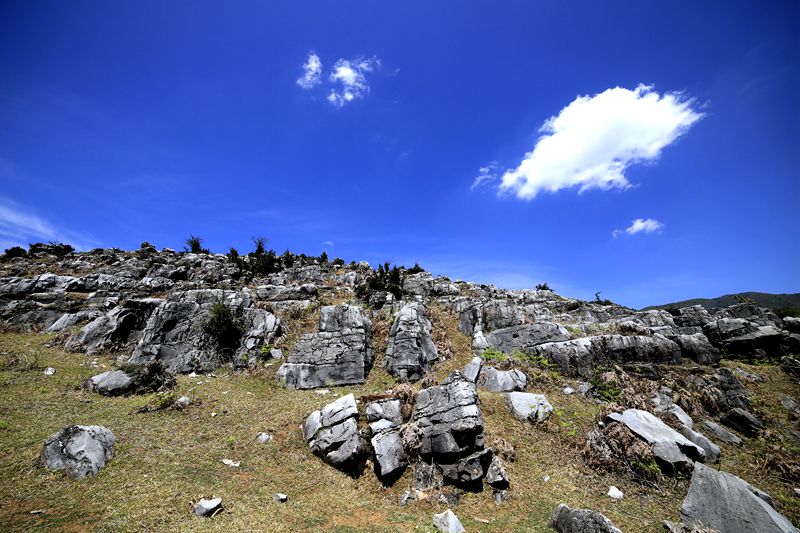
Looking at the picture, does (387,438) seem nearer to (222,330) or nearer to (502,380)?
(502,380)

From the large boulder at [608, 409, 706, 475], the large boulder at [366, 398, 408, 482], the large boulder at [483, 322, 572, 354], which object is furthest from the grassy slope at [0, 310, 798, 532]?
the large boulder at [483, 322, 572, 354]

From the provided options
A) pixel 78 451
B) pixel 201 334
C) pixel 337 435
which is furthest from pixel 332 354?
pixel 78 451

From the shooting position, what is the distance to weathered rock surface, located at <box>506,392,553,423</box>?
14.1m

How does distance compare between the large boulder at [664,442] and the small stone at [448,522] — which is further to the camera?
the large boulder at [664,442]

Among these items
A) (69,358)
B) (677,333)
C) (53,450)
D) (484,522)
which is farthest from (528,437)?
(69,358)

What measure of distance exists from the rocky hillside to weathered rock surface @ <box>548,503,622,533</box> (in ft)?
0.16

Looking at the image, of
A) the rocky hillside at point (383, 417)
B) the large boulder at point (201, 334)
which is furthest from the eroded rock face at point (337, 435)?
the large boulder at point (201, 334)

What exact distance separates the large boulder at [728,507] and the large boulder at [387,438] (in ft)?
29.1

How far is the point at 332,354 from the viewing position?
19594 millimetres

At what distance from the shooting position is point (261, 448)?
1260 cm

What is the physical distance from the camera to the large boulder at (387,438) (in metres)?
11.3

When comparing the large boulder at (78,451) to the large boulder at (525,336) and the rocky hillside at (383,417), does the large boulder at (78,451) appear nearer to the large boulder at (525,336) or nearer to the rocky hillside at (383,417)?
the rocky hillside at (383,417)

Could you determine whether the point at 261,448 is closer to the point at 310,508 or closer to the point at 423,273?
the point at 310,508

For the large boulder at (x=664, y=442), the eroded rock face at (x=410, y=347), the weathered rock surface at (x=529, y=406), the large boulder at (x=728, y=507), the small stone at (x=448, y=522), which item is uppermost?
the eroded rock face at (x=410, y=347)
